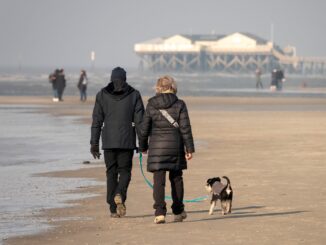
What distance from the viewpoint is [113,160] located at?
11914mm

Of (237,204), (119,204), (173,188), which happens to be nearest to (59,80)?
(237,204)

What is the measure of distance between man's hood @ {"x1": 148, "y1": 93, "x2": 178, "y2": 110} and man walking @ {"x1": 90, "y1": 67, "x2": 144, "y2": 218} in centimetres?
54

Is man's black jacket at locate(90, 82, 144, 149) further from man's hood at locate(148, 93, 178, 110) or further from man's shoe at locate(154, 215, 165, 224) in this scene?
man's shoe at locate(154, 215, 165, 224)

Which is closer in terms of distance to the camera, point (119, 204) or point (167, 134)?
point (167, 134)

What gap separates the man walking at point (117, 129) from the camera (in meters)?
11.8

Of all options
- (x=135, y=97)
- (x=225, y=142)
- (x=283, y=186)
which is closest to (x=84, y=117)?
(x=225, y=142)

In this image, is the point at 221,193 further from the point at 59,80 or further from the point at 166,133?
the point at 59,80

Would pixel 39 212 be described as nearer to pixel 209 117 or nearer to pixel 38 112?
pixel 209 117

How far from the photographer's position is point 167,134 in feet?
37.2

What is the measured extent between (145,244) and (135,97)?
2.20 meters

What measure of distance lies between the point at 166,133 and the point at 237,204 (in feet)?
6.33

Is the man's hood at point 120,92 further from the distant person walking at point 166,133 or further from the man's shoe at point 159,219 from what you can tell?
the man's shoe at point 159,219

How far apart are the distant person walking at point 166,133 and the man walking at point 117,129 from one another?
0.47 meters

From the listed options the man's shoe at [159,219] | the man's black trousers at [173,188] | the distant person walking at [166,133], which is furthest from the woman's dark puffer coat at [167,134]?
the man's shoe at [159,219]
